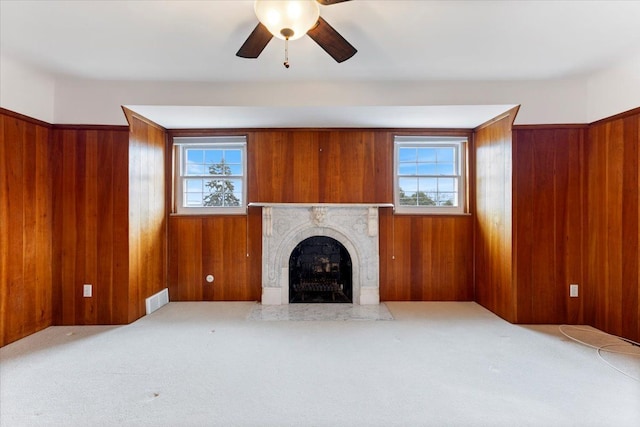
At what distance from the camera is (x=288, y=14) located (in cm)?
166

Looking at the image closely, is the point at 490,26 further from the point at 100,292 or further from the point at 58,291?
the point at 58,291

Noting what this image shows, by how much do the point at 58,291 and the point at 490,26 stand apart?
15.3ft

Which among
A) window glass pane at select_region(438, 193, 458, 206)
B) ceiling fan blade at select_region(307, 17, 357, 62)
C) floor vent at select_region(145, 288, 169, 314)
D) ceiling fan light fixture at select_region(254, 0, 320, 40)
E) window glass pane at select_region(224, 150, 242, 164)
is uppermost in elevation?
ceiling fan blade at select_region(307, 17, 357, 62)

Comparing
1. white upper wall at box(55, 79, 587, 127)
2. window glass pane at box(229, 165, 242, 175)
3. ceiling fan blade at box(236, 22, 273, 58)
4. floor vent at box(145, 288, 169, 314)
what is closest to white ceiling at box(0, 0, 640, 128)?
white upper wall at box(55, 79, 587, 127)

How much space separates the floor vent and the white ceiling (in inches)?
85.2

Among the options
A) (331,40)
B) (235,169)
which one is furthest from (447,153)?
(235,169)

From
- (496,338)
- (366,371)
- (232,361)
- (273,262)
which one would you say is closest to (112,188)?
(273,262)

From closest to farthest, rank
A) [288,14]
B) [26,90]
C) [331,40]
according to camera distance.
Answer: [288,14] → [331,40] → [26,90]

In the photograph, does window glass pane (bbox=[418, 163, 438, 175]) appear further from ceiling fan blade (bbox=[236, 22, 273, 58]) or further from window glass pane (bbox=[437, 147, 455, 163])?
ceiling fan blade (bbox=[236, 22, 273, 58])

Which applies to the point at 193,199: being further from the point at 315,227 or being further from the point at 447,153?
the point at 447,153

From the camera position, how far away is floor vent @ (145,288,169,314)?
3656 mm

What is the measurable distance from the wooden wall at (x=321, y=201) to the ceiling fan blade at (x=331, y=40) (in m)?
1.93

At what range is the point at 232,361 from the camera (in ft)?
8.25

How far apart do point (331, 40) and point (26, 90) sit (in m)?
2.99
